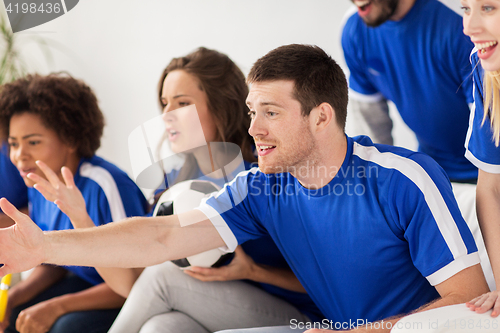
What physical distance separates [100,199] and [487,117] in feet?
3.48

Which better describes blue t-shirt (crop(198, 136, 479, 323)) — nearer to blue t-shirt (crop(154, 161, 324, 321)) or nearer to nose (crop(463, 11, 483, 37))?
blue t-shirt (crop(154, 161, 324, 321))

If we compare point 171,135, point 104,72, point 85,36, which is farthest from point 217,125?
point 85,36

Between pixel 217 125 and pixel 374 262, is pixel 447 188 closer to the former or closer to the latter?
pixel 374 262

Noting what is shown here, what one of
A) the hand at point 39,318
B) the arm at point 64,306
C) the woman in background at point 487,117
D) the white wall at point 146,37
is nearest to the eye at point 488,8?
the woman in background at point 487,117

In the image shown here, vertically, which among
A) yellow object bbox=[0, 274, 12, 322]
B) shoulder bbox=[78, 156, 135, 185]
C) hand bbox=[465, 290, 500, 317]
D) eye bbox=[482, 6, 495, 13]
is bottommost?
yellow object bbox=[0, 274, 12, 322]

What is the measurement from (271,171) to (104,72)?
1.77m

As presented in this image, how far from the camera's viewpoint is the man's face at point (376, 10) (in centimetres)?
138

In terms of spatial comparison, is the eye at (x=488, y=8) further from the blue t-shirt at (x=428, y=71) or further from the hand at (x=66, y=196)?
the hand at (x=66, y=196)

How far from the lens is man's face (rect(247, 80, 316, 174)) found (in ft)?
3.09

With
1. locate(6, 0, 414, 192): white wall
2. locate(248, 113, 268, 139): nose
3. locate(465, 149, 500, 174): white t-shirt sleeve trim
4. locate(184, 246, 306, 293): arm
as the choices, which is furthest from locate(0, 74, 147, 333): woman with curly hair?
locate(465, 149, 500, 174): white t-shirt sleeve trim

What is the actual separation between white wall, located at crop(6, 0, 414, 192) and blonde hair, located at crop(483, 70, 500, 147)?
0.84m

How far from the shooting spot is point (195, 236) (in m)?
A: 1.02

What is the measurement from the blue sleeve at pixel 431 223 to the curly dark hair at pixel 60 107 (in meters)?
1.08

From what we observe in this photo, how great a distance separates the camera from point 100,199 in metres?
1.36
